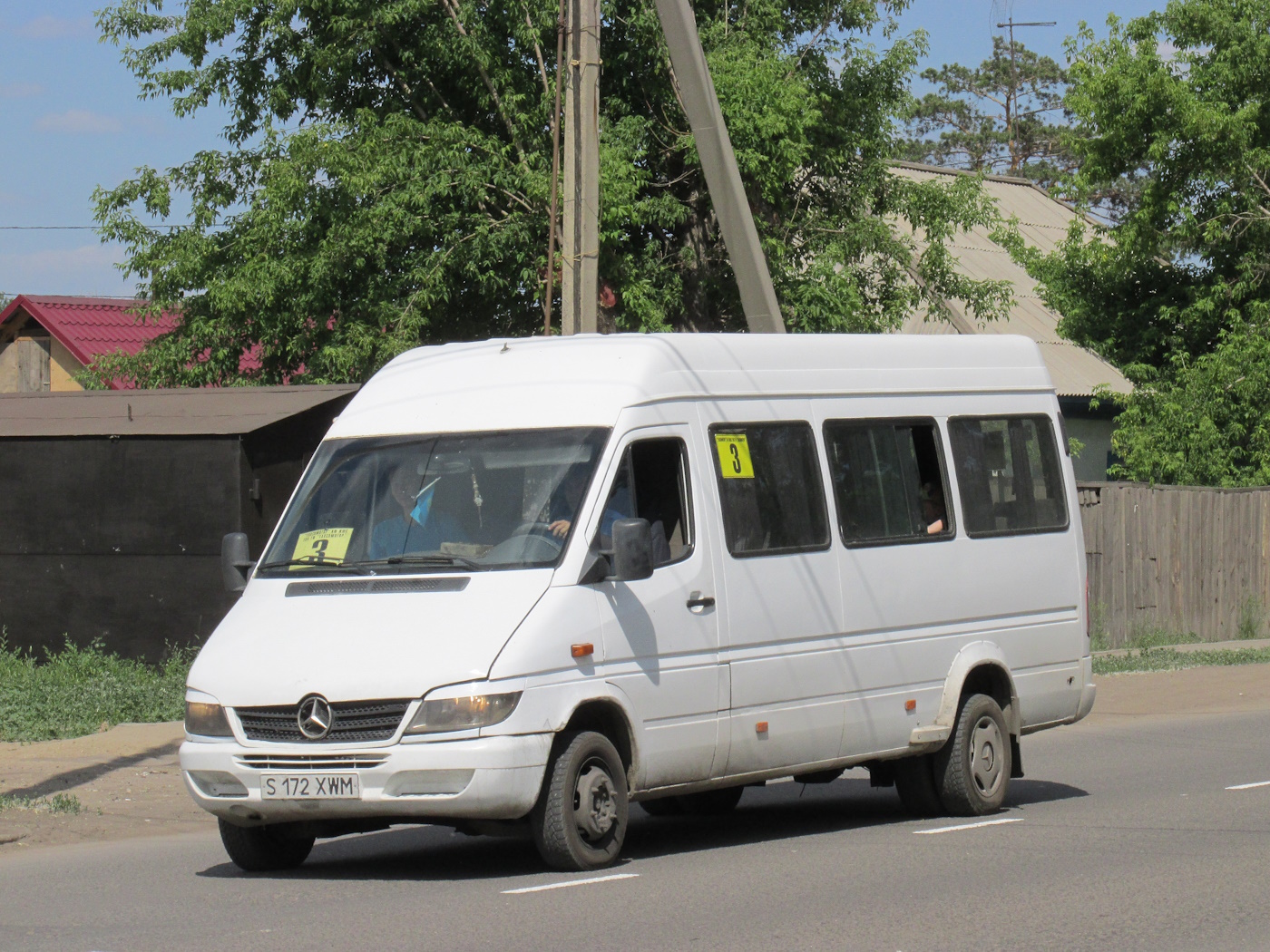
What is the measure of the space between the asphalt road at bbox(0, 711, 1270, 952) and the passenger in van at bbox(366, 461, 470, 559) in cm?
153

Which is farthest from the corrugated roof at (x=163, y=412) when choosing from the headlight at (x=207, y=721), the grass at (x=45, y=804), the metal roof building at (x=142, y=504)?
the headlight at (x=207, y=721)

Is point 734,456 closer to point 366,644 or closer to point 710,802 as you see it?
point 366,644

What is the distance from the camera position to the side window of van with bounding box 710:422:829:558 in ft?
28.7

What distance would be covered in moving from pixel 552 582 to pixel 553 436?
0.87m

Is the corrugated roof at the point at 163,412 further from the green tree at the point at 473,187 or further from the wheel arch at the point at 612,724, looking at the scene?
the wheel arch at the point at 612,724

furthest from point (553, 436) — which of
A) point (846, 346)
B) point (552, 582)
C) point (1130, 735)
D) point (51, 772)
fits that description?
point (1130, 735)

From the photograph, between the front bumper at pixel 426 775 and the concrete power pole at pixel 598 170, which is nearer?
the front bumper at pixel 426 775

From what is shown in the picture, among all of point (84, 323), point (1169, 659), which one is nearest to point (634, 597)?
point (1169, 659)

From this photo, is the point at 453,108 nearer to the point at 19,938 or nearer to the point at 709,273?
the point at 709,273

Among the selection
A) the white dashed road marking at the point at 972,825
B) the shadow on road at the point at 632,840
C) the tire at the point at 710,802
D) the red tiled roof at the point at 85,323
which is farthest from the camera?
the red tiled roof at the point at 85,323

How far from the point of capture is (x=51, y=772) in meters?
11.5

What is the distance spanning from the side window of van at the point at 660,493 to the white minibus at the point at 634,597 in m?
0.01

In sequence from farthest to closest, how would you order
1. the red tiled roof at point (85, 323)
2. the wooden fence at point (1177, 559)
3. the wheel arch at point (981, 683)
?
the red tiled roof at point (85, 323) < the wooden fence at point (1177, 559) < the wheel arch at point (981, 683)

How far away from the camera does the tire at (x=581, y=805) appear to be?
7.64 metres
